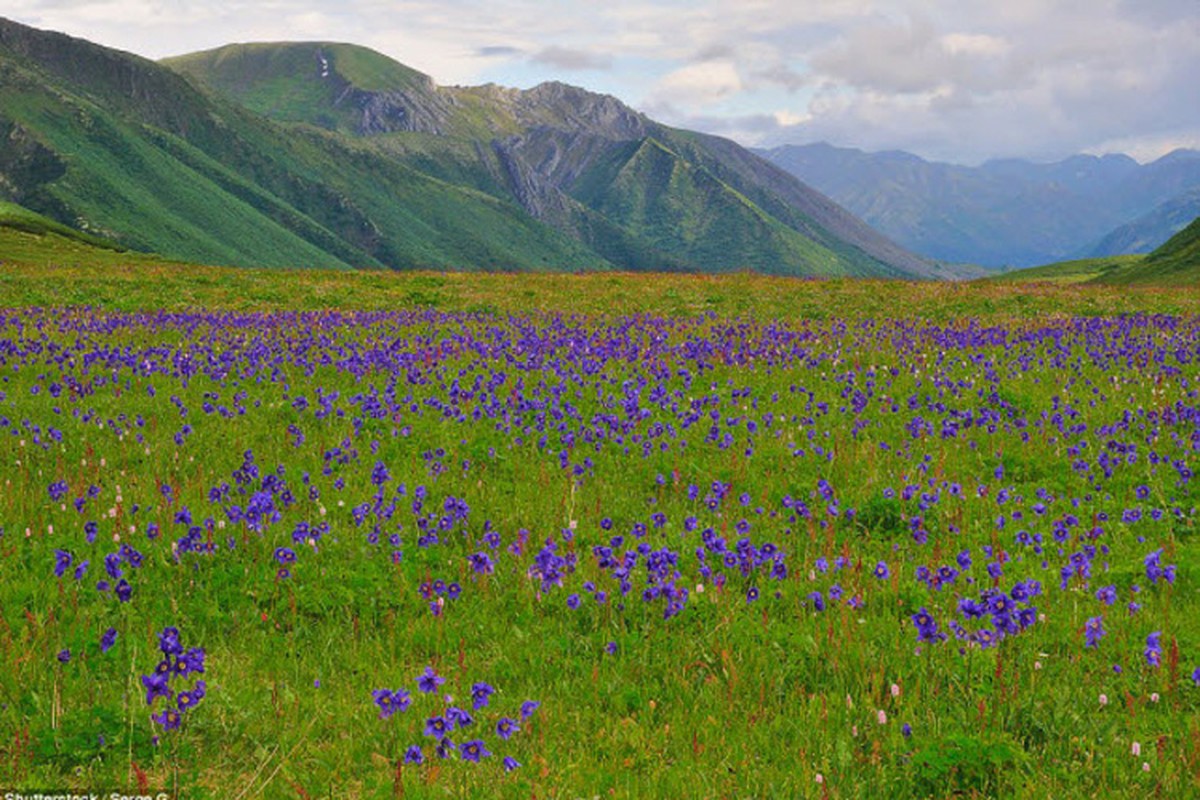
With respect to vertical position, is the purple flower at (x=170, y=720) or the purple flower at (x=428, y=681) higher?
the purple flower at (x=428, y=681)

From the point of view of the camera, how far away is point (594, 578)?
6371mm

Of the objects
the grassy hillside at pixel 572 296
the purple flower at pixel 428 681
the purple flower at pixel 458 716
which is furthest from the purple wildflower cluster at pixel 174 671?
the grassy hillside at pixel 572 296

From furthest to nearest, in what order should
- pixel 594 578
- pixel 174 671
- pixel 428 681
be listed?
pixel 594 578
pixel 174 671
pixel 428 681

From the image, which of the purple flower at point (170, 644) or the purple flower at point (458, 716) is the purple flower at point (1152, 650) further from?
the purple flower at point (170, 644)

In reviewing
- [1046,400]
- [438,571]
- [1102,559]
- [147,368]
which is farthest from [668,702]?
[147,368]

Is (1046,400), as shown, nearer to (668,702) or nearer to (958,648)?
(958,648)

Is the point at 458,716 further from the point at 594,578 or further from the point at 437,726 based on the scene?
the point at 594,578

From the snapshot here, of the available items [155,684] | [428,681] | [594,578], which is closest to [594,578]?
[594,578]

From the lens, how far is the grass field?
418 centimetres

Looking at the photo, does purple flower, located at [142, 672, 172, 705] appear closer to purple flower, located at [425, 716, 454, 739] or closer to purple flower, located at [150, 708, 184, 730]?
purple flower, located at [150, 708, 184, 730]

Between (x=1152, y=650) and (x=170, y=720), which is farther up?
(x=1152, y=650)

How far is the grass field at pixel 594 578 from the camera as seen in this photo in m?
4.18

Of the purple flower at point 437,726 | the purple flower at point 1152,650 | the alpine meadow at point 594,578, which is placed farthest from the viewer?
the purple flower at point 1152,650

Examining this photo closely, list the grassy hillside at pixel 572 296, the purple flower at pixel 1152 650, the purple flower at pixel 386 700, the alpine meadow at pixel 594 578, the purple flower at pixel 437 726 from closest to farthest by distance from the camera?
the purple flower at pixel 437 726 → the purple flower at pixel 386 700 → the alpine meadow at pixel 594 578 → the purple flower at pixel 1152 650 → the grassy hillside at pixel 572 296
